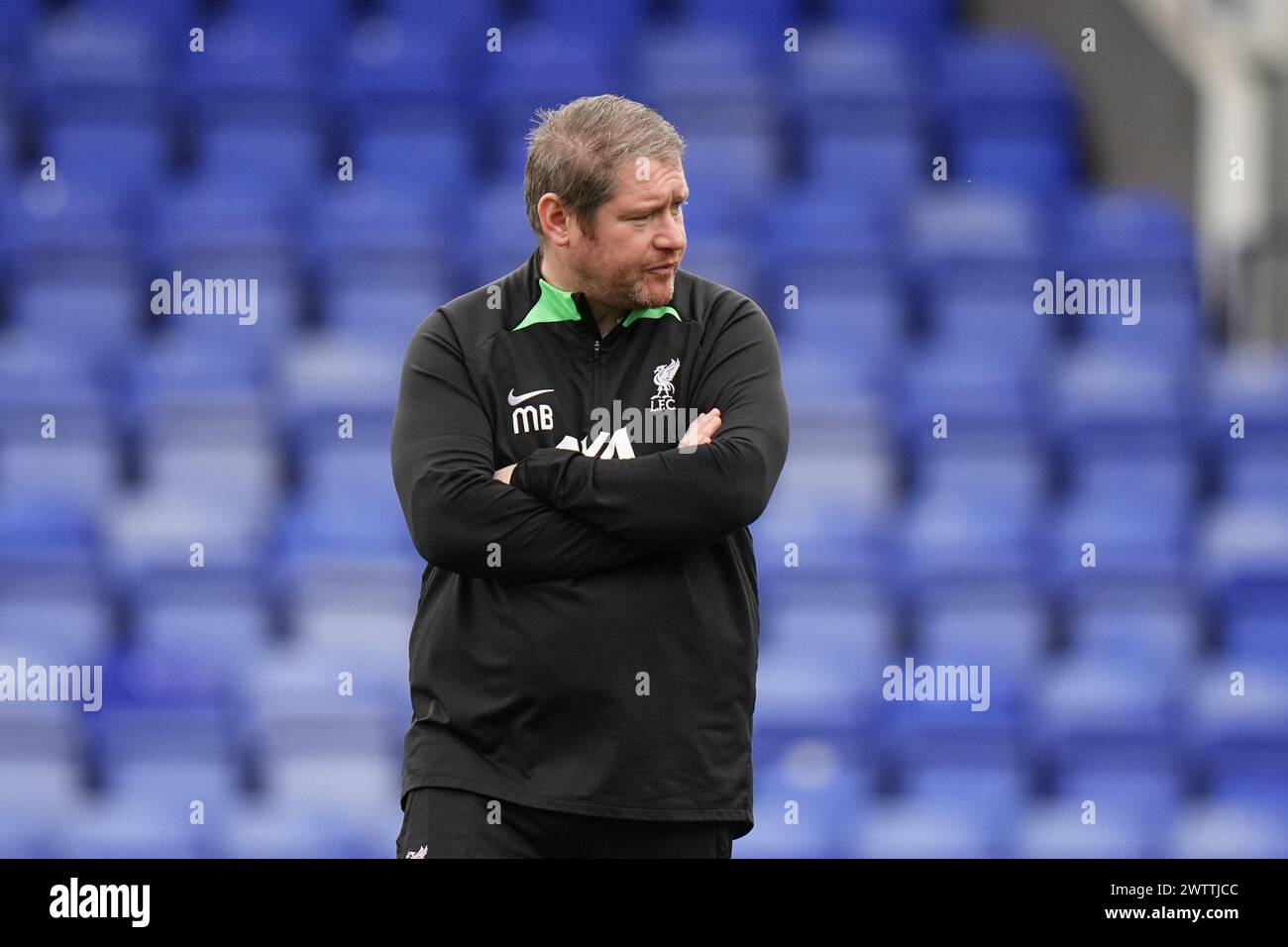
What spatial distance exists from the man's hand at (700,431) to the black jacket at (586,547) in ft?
0.04

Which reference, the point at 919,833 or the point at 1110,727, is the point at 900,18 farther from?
the point at 919,833

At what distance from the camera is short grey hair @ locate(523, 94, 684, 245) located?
6.77ft

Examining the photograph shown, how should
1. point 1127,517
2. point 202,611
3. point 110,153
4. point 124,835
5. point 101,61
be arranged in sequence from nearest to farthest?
point 124,835, point 202,611, point 1127,517, point 110,153, point 101,61

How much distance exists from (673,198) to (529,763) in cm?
67

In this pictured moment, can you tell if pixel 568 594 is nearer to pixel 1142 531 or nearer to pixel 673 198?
pixel 673 198

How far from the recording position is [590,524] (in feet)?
6.71

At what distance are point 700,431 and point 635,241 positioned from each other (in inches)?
9.3

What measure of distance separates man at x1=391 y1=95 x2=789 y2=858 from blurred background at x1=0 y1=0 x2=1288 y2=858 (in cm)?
188

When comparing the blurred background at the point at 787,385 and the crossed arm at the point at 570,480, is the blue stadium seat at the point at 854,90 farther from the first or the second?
the crossed arm at the point at 570,480

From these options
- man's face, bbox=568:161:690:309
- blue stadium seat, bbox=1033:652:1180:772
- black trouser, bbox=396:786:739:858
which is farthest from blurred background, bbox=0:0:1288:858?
man's face, bbox=568:161:690:309

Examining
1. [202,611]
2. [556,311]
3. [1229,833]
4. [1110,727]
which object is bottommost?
[1229,833]

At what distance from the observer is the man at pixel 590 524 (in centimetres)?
199

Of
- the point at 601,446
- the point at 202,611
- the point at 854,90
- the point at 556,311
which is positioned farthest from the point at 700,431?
the point at 854,90
